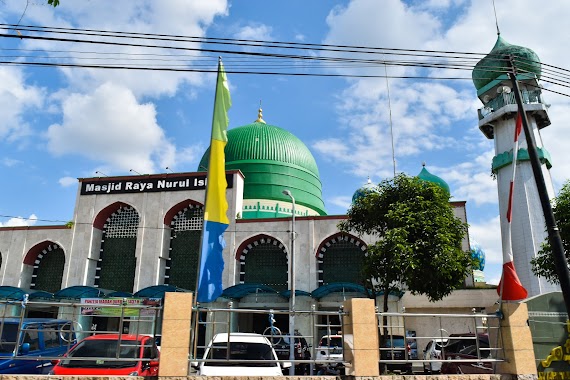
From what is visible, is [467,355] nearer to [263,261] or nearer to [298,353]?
[298,353]

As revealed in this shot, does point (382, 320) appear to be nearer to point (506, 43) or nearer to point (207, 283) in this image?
point (207, 283)

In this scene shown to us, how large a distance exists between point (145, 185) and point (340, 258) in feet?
42.4

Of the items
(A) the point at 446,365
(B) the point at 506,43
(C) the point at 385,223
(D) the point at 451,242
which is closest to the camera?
(A) the point at 446,365

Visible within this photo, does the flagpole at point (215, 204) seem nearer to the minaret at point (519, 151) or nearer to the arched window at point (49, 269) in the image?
the minaret at point (519, 151)

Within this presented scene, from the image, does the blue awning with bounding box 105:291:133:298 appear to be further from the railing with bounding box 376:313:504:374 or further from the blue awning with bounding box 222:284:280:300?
the railing with bounding box 376:313:504:374

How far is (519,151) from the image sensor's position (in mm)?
25891

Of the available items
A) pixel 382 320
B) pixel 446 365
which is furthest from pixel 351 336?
pixel 382 320

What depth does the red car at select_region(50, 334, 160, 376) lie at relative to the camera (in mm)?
7644

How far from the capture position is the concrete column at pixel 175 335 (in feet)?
24.0

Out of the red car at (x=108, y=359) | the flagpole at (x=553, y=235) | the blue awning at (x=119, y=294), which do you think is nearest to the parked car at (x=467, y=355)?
the flagpole at (x=553, y=235)

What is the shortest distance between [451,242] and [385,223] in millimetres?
3005

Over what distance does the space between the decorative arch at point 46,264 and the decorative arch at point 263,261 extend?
38.4ft

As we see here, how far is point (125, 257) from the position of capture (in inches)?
1101

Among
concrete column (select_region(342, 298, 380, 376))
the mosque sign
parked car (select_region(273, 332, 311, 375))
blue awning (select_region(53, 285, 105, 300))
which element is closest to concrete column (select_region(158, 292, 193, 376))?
concrete column (select_region(342, 298, 380, 376))
